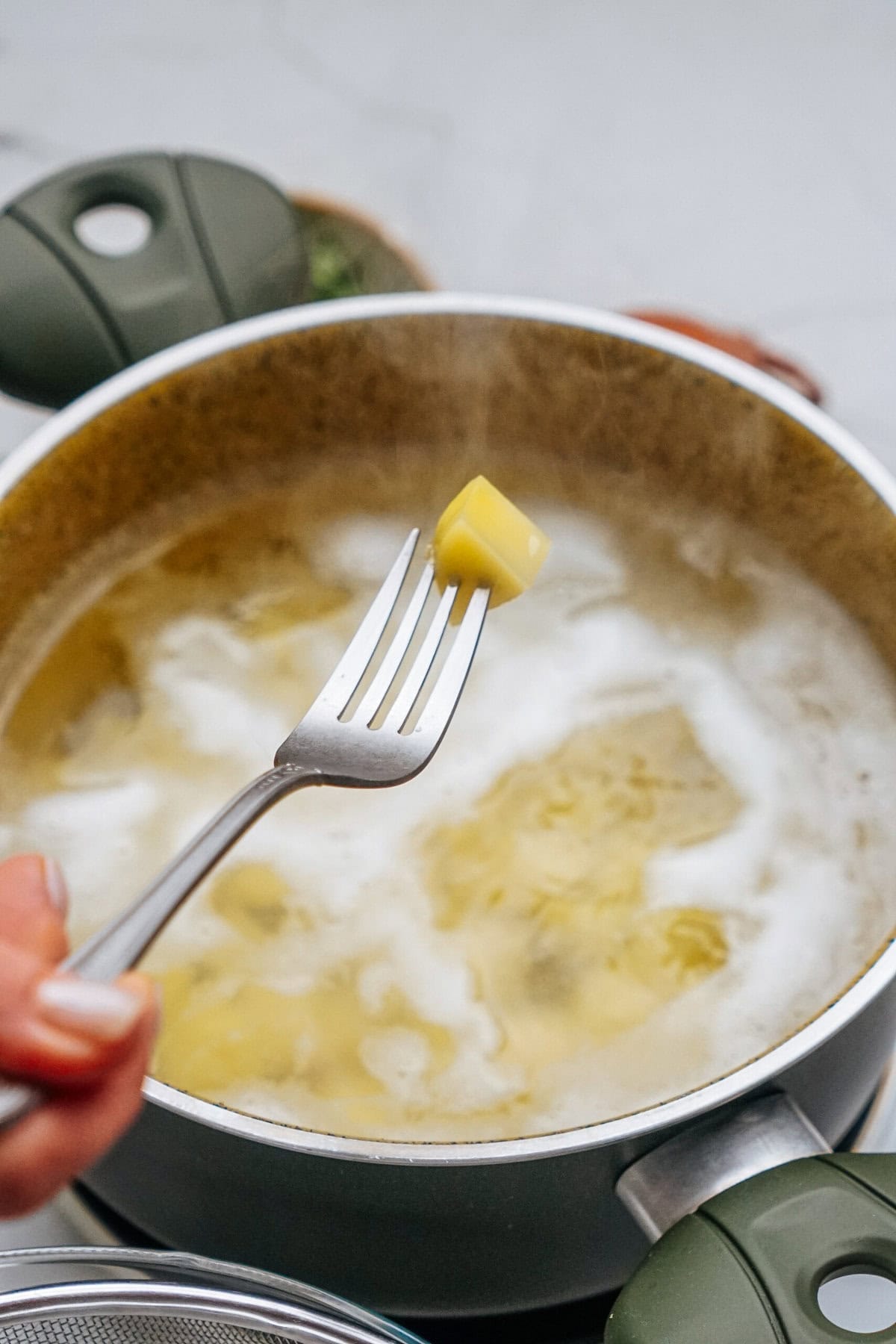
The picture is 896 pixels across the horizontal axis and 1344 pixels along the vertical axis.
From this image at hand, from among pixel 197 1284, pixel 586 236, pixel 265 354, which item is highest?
pixel 586 236

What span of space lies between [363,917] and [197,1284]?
0.17 metres

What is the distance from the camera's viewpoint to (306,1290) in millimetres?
486

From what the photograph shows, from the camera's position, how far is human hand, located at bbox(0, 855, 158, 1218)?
28 centimetres

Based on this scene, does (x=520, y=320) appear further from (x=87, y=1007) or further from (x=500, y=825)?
(x=87, y=1007)

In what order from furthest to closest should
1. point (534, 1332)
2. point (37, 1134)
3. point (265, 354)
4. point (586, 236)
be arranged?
point (586, 236) → point (265, 354) → point (534, 1332) → point (37, 1134)

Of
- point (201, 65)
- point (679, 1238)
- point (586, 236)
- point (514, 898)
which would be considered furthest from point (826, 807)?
point (201, 65)

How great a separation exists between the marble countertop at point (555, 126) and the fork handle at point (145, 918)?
854mm

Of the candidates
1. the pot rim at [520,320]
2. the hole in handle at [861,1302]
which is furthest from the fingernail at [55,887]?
the hole in handle at [861,1302]

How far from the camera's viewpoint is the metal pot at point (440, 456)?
0.44 m

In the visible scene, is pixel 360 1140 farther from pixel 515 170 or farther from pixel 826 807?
pixel 515 170

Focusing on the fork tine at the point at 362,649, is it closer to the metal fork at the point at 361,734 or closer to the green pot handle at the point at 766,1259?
the metal fork at the point at 361,734

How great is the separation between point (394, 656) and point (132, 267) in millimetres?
281

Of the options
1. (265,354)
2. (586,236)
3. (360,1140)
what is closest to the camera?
(360,1140)

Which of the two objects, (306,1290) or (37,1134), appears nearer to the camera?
(37,1134)
